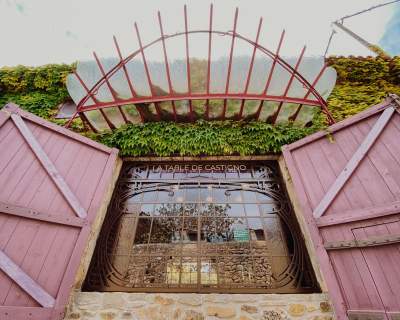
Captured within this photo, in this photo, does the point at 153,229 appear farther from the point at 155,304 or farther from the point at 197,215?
the point at 155,304

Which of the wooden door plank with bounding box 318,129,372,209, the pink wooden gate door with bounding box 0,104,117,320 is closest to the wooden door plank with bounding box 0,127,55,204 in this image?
the pink wooden gate door with bounding box 0,104,117,320

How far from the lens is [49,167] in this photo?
3262 mm

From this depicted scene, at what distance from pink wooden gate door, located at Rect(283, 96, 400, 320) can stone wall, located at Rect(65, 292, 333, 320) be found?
14.7 inches

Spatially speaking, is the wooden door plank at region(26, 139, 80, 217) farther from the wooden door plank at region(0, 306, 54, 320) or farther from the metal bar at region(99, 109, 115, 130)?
the metal bar at region(99, 109, 115, 130)

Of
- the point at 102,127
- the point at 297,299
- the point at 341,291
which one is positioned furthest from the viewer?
the point at 102,127

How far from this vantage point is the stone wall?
8.77ft

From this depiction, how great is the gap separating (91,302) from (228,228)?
2.12 metres

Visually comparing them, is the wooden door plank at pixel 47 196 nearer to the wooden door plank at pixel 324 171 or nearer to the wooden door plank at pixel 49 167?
the wooden door plank at pixel 49 167

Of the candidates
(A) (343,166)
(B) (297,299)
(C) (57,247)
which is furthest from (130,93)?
(B) (297,299)

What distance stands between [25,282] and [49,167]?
4.86 ft

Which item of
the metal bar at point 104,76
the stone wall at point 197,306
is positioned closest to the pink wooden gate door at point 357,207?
the stone wall at point 197,306

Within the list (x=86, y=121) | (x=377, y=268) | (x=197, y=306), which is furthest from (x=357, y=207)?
(x=86, y=121)

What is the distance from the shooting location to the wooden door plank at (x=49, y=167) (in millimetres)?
3145

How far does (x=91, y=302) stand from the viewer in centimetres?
277
